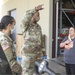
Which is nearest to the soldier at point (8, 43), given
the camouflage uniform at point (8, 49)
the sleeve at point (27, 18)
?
the camouflage uniform at point (8, 49)

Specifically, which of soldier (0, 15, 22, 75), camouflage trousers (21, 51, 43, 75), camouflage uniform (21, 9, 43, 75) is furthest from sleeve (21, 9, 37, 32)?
soldier (0, 15, 22, 75)

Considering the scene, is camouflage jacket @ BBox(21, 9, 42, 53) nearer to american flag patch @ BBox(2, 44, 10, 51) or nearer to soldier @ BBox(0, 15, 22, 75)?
soldier @ BBox(0, 15, 22, 75)

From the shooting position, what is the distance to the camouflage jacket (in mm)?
4301

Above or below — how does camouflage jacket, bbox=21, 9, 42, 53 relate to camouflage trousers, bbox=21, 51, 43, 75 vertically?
above

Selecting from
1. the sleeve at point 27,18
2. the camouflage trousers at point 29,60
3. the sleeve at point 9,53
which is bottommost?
the camouflage trousers at point 29,60

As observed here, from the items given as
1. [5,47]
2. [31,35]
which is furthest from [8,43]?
[31,35]

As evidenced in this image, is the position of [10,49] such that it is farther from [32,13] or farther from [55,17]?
[55,17]

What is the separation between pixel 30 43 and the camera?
4.35 m

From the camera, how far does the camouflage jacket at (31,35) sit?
4301 millimetres

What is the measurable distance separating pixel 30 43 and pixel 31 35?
18cm

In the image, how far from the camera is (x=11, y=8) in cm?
1206

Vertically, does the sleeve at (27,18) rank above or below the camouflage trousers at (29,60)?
above

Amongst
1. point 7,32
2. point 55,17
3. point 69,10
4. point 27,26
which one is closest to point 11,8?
point 69,10

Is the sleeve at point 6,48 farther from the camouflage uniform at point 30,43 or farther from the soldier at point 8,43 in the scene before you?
the camouflage uniform at point 30,43
